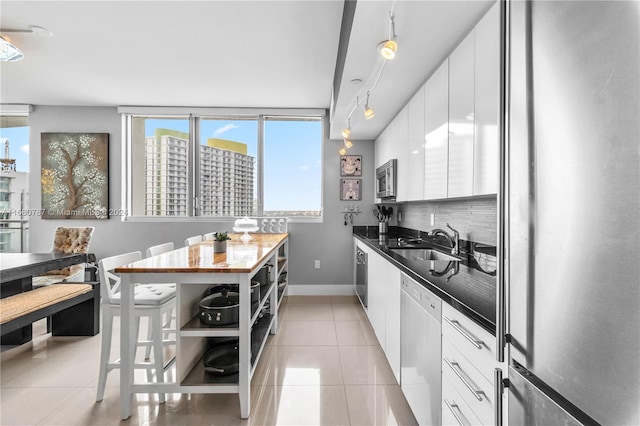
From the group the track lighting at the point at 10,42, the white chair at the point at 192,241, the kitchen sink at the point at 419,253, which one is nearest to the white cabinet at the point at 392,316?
the kitchen sink at the point at 419,253

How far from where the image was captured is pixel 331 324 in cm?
338

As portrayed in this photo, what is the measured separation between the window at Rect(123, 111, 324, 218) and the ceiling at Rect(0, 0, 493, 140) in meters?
0.52

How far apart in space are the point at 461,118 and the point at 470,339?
1.31 metres

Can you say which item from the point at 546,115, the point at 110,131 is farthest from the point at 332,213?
the point at 546,115

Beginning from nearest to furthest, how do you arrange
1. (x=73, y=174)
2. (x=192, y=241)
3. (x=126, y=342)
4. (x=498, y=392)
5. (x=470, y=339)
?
1. (x=498, y=392)
2. (x=470, y=339)
3. (x=126, y=342)
4. (x=192, y=241)
5. (x=73, y=174)

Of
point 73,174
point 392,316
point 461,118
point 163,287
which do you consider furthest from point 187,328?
point 73,174

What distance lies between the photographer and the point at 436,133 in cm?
226

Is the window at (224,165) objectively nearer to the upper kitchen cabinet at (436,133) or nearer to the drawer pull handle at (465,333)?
the upper kitchen cabinet at (436,133)

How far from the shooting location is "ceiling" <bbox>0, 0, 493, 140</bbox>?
1877mm

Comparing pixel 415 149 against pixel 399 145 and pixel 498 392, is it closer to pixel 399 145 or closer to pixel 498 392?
pixel 399 145

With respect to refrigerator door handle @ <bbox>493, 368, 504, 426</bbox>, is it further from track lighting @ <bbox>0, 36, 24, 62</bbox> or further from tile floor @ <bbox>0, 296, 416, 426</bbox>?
track lighting @ <bbox>0, 36, 24, 62</bbox>

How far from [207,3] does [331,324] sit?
313 cm

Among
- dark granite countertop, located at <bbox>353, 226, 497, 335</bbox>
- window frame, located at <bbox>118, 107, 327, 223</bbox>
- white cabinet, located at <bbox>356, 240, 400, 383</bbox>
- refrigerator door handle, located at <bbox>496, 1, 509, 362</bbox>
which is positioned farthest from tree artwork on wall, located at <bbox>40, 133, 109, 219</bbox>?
refrigerator door handle, located at <bbox>496, 1, 509, 362</bbox>

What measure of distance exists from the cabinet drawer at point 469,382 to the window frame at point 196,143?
3.38m
